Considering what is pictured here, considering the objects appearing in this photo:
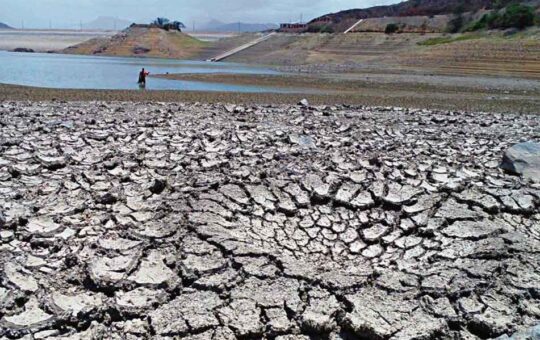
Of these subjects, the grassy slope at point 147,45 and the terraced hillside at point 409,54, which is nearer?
the terraced hillside at point 409,54

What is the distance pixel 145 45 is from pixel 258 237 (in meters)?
61.7

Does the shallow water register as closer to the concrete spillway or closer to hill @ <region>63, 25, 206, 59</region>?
the concrete spillway

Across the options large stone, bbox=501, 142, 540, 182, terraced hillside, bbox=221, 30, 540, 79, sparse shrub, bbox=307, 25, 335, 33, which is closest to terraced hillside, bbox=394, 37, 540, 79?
terraced hillside, bbox=221, 30, 540, 79

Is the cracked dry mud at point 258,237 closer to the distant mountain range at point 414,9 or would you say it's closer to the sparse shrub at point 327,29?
the distant mountain range at point 414,9

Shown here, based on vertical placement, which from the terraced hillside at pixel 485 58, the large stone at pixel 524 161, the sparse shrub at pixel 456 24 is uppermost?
the sparse shrub at pixel 456 24

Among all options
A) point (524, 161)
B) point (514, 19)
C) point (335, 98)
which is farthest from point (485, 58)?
point (524, 161)

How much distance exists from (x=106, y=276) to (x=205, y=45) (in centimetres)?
6361

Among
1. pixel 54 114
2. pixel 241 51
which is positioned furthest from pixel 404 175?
pixel 241 51

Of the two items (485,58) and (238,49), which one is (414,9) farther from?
(485,58)

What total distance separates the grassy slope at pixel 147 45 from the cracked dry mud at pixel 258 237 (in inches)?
2149

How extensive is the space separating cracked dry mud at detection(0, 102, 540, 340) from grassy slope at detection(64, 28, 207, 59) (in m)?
54.6

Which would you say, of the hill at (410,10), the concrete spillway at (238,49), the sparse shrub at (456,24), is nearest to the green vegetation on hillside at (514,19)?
the sparse shrub at (456,24)

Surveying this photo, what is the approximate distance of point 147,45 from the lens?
198 feet

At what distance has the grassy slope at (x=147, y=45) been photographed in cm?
5856
